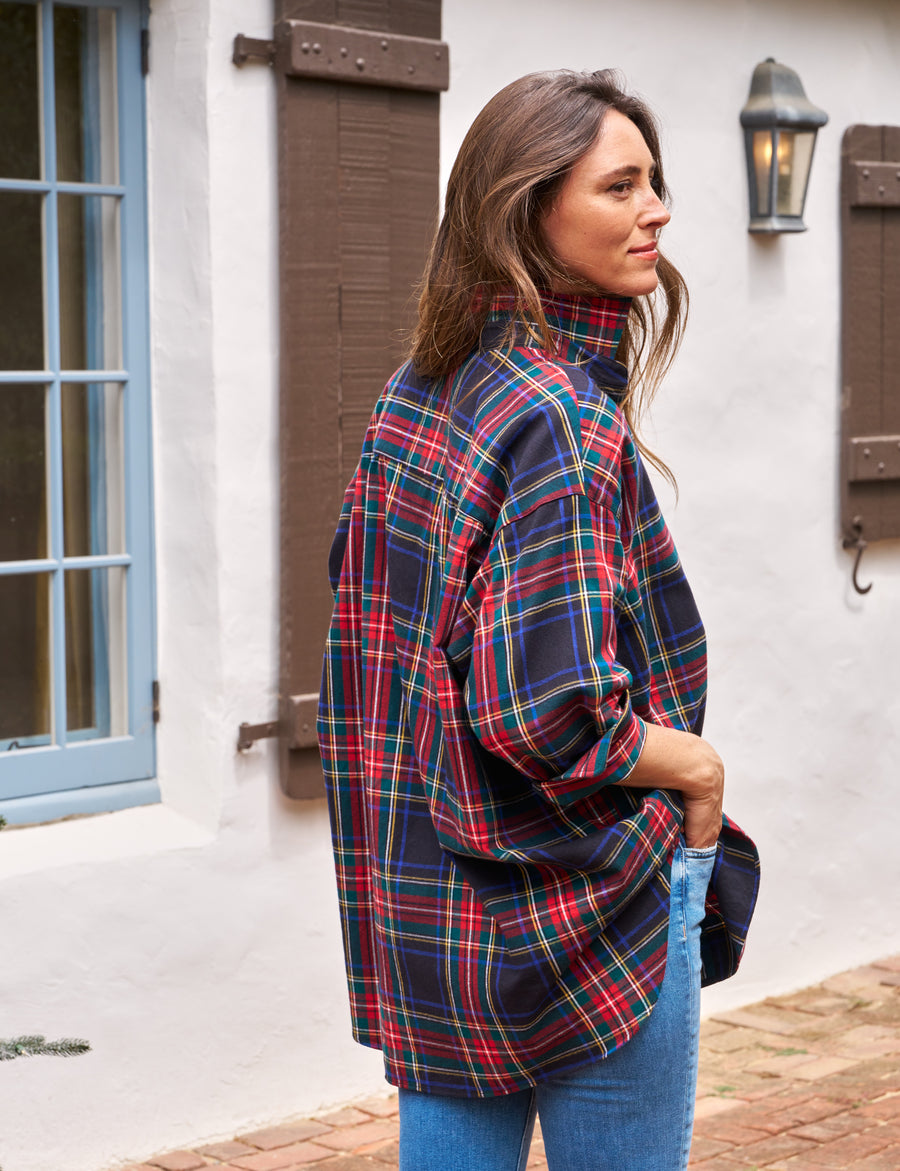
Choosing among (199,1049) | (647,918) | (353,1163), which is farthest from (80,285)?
(647,918)

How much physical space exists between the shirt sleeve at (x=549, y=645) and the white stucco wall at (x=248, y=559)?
2011 millimetres

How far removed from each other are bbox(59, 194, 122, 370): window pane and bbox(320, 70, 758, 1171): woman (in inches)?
74.9

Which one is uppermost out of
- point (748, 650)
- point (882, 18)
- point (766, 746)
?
point (882, 18)

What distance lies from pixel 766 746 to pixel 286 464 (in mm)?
1926

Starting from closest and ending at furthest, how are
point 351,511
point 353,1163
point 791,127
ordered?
point 351,511 < point 353,1163 < point 791,127

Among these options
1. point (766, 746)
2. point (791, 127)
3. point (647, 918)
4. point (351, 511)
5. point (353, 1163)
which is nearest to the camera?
point (647, 918)

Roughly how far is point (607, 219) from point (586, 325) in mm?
124

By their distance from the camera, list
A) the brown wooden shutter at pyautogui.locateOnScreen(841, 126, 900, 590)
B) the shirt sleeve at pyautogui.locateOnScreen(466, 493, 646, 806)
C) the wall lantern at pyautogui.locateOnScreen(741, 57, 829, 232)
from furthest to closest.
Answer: the brown wooden shutter at pyautogui.locateOnScreen(841, 126, 900, 590) < the wall lantern at pyautogui.locateOnScreen(741, 57, 829, 232) < the shirt sleeve at pyautogui.locateOnScreen(466, 493, 646, 806)

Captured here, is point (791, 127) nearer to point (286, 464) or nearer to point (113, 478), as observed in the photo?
point (286, 464)

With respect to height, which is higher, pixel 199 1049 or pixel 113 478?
pixel 113 478

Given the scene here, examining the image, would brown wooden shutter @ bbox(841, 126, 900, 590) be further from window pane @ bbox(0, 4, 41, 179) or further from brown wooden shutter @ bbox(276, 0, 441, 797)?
window pane @ bbox(0, 4, 41, 179)

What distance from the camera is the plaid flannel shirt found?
5.32 feet

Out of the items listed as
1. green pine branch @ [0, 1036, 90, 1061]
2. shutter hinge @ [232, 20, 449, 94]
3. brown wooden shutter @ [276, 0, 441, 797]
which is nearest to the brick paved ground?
brown wooden shutter @ [276, 0, 441, 797]

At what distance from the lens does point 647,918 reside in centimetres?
172
